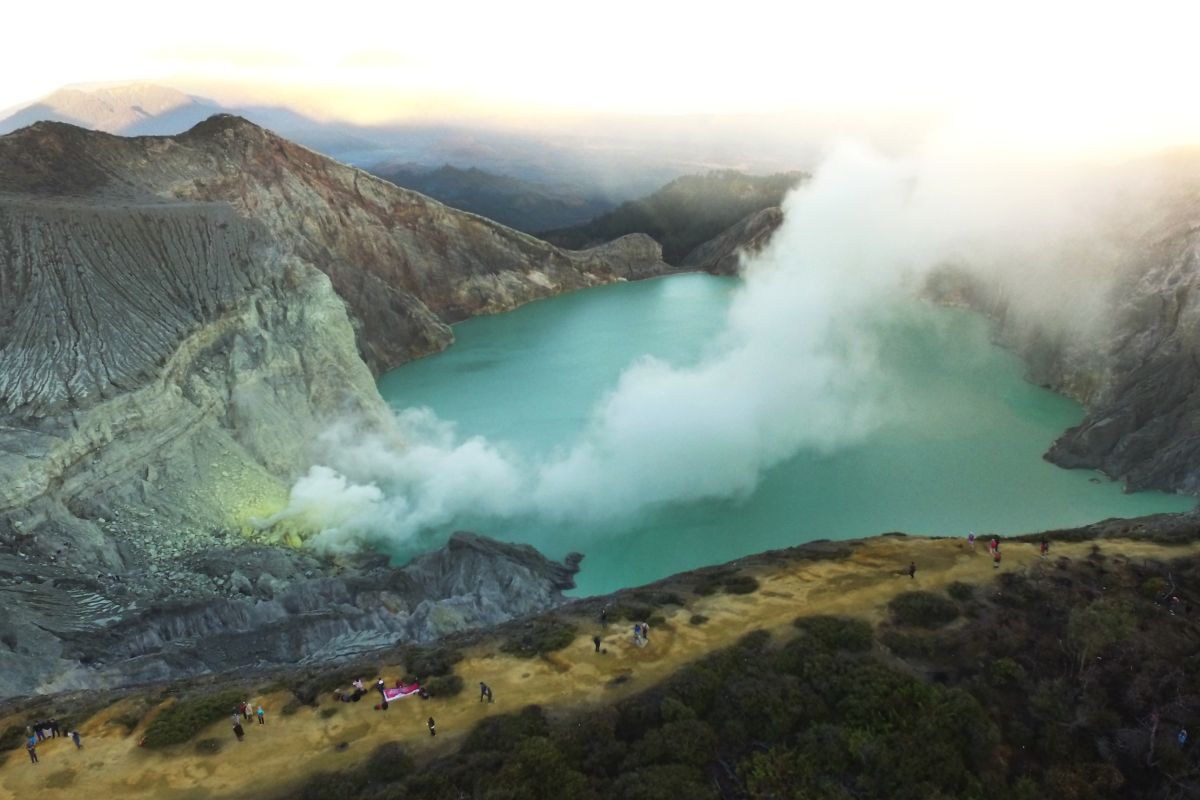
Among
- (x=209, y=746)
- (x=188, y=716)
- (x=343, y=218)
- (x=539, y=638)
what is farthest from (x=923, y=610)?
(x=343, y=218)

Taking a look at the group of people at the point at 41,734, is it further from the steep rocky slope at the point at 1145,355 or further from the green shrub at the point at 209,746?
the steep rocky slope at the point at 1145,355

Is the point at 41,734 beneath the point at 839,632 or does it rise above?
beneath

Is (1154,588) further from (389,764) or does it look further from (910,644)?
(389,764)

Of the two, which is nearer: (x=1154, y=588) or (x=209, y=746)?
(x=209, y=746)

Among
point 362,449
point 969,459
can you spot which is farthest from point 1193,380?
point 362,449

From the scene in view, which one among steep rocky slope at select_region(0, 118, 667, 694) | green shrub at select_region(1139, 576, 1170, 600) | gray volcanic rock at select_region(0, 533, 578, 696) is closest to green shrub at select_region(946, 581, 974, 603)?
green shrub at select_region(1139, 576, 1170, 600)
